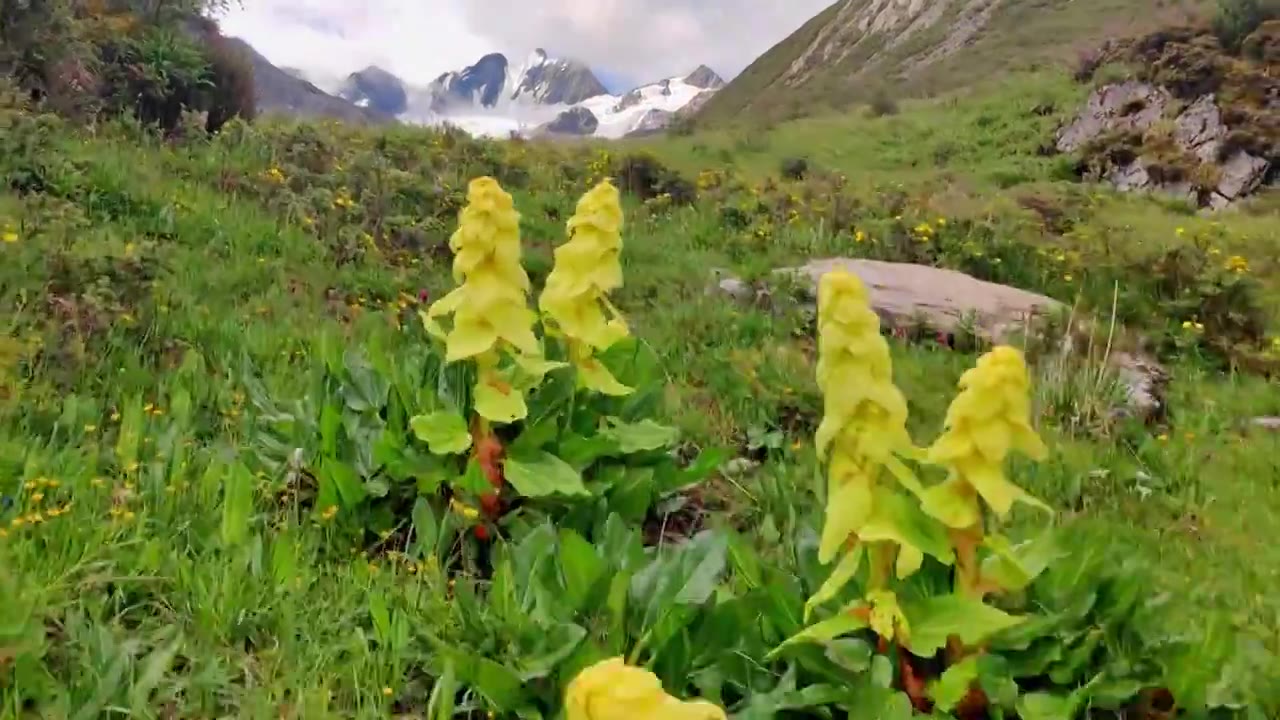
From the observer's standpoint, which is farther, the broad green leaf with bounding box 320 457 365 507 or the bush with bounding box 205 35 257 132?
the bush with bounding box 205 35 257 132

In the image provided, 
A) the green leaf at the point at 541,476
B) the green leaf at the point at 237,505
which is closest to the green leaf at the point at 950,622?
the green leaf at the point at 541,476

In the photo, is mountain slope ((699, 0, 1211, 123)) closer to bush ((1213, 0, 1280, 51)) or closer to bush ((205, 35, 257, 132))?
bush ((1213, 0, 1280, 51))

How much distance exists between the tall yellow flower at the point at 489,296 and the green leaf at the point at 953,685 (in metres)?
1.36

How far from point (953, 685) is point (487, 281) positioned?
5.26 feet

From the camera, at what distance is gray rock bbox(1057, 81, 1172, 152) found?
54.7 ft

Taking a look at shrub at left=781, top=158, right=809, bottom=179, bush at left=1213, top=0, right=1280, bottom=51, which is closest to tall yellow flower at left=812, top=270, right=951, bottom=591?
shrub at left=781, top=158, right=809, bottom=179

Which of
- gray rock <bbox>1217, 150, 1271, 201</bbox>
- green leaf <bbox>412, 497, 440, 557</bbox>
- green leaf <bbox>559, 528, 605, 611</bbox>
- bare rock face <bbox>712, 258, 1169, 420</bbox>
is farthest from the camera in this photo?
gray rock <bbox>1217, 150, 1271, 201</bbox>

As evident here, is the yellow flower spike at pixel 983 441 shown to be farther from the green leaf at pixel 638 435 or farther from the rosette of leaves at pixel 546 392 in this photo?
the green leaf at pixel 638 435

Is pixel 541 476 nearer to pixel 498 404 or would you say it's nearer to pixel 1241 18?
pixel 498 404

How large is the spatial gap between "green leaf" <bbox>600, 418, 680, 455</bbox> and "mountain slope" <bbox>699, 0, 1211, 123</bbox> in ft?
77.2

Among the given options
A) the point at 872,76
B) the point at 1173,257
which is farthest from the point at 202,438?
the point at 872,76

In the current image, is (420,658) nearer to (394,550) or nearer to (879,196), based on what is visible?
(394,550)

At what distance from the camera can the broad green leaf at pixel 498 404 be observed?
2939mm

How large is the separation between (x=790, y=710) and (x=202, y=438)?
2233 mm
